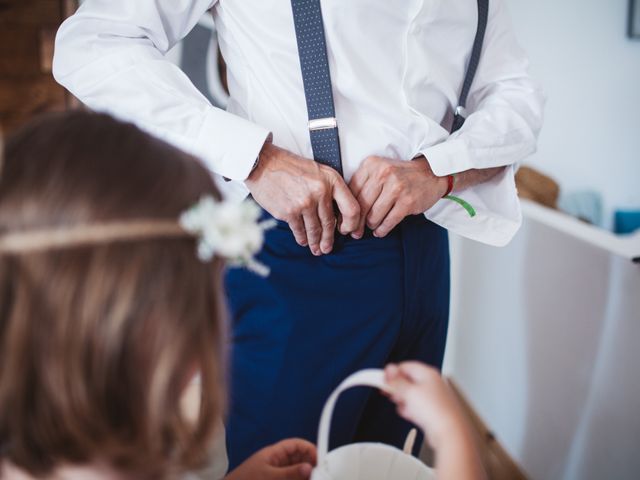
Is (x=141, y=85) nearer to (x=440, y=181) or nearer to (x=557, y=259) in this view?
(x=440, y=181)

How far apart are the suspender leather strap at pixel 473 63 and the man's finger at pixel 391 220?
0.72ft

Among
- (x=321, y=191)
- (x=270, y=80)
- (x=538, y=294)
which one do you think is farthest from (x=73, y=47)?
(x=538, y=294)

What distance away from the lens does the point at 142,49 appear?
742 mm

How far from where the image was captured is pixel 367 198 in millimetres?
776

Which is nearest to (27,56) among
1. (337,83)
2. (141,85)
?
(141,85)

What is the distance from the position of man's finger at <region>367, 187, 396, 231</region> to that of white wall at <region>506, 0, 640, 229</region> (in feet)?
6.08

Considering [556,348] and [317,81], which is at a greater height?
[317,81]

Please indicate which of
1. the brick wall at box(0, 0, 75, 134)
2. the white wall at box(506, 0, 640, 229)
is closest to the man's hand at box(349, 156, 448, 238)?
the brick wall at box(0, 0, 75, 134)

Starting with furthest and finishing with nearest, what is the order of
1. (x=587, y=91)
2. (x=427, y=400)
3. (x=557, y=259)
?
(x=587, y=91) → (x=557, y=259) → (x=427, y=400)

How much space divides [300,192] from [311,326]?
0.20 metres

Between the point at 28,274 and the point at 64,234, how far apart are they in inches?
1.6

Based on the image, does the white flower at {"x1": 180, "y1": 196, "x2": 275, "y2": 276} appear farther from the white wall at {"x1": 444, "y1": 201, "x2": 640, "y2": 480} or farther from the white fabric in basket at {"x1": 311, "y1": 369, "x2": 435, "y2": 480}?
the white wall at {"x1": 444, "y1": 201, "x2": 640, "y2": 480}

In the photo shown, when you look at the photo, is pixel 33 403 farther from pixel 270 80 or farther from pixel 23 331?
pixel 270 80

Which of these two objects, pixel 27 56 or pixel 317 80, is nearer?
pixel 317 80
